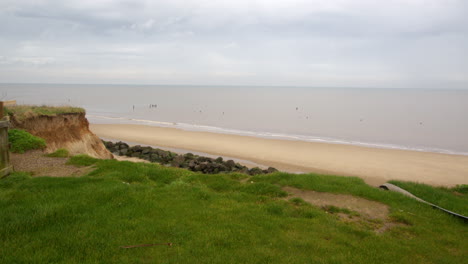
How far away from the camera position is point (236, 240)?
573 cm

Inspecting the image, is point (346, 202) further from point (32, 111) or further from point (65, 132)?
point (32, 111)

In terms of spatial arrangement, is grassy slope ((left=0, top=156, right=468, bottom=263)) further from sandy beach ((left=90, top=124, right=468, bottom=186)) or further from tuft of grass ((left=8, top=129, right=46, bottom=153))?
sandy beach ((left=90, top=124, right=468, bottom=186))

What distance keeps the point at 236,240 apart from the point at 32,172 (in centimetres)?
797

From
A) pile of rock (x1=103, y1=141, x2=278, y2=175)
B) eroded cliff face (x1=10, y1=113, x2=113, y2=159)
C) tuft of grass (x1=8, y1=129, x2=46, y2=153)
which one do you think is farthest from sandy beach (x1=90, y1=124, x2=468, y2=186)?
tuft of grass (x1=8, y1=129, x2=46, y2=153)

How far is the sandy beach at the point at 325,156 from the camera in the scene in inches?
787

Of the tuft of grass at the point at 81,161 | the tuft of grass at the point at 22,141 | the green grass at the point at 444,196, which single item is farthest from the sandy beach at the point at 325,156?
the tuft of grass at the point at 22,141

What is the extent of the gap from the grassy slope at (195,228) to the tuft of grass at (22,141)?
4680 mm

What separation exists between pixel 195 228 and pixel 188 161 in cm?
1504

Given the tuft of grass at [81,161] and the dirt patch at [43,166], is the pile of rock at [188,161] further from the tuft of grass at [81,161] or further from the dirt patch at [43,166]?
the dirt patch at [43,166]

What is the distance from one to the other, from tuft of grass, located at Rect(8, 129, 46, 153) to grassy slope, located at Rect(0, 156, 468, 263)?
4.68m

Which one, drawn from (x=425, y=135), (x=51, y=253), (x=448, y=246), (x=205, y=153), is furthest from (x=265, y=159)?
(x=425, y=135)

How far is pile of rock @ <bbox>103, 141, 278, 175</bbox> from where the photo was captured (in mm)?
19047

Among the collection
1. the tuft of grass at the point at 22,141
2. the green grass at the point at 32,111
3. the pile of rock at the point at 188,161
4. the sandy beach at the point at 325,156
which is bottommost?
the pile of rock at the point at 188,161

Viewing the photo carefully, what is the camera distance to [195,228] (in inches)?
241
